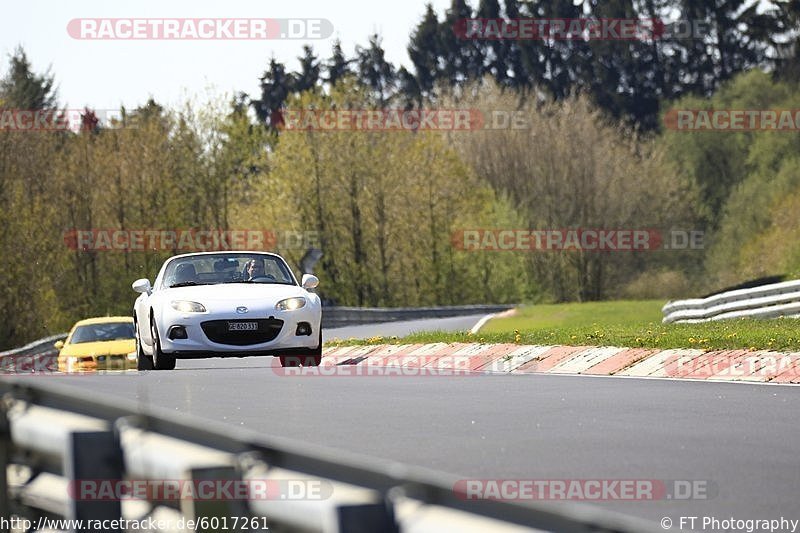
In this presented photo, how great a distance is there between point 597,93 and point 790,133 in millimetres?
23787

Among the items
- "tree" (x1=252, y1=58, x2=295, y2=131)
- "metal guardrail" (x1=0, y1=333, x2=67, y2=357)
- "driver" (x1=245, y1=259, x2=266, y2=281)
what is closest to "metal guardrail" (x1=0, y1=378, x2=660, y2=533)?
"driver" (x1=245, y1=259, x2=266, y2=281)

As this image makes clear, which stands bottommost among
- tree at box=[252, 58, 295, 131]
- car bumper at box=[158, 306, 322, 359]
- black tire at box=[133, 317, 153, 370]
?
black tire at box=[133, 317, 153, 370]

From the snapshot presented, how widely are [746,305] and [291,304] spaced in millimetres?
14931

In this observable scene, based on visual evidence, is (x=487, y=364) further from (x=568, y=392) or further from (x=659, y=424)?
(x=659, y=424)

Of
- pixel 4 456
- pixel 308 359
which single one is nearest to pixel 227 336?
pixel 308 359

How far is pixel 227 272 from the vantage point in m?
21.2

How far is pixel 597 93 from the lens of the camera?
3932 inches

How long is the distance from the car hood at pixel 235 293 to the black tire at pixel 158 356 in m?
0.45

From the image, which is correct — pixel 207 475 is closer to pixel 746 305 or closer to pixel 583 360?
pixel 583 360

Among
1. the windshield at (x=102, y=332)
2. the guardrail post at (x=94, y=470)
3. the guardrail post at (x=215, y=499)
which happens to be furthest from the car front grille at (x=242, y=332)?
the guardrail post at (x=215, y=499)

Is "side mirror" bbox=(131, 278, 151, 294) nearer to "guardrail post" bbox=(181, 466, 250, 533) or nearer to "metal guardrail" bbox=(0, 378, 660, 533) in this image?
"metal guardrail" bbox=(0, 378, 660, 533)

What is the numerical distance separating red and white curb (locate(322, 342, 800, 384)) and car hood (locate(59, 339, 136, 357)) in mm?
Result: 3099

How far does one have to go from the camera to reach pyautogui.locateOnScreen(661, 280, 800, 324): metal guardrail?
30688 millimetres

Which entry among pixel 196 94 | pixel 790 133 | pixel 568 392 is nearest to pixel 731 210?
pixel 790 133
